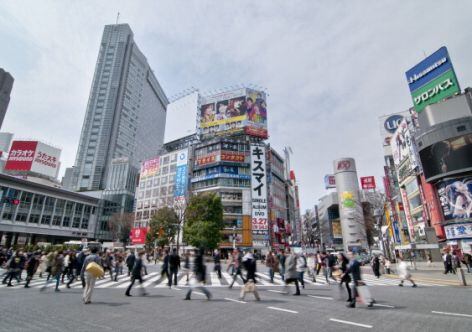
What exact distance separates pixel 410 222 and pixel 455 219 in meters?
12.0

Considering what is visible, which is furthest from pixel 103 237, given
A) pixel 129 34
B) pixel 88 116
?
pixel 129 34

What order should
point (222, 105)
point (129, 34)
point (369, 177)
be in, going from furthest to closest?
point (129, 34) → point (369, 177) → point (222, 105)

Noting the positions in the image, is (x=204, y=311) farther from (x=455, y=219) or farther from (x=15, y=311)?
(x=455, y=219)

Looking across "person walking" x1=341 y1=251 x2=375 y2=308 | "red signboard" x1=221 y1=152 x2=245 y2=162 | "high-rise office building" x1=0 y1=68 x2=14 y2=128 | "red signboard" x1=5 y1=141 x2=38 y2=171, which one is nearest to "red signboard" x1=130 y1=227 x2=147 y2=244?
"red signboard" x1=221 y1=152 x2=245 y2=162

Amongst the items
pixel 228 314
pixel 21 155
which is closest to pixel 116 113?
pixel 21 155

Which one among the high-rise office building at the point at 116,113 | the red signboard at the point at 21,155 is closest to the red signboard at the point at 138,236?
the red signboard at the point at 21,155

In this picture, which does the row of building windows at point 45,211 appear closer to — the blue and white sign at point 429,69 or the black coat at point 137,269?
the black coat at point 137,269

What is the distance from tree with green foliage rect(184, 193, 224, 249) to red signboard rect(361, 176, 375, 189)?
190ft

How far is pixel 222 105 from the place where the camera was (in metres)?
60.2

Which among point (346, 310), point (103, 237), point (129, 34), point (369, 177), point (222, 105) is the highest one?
point (129, 34)

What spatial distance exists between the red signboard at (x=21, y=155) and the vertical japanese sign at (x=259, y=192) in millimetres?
46875

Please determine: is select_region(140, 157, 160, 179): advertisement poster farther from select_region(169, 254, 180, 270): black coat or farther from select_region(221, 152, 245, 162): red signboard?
select_region(169, 254, 180, 270): black coat

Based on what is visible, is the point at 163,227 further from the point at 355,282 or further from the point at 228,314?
the point at 355,282

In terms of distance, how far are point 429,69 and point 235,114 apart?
35784mm
